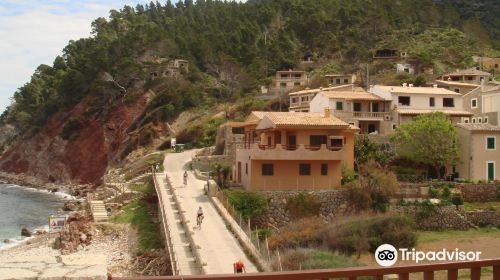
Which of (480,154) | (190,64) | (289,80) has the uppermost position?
(190,64)

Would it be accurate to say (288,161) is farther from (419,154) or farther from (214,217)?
(419,154)

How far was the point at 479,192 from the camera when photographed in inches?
1531

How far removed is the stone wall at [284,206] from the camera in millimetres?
34156

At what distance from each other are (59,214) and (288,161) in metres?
25.1

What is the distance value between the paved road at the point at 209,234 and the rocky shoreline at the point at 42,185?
1169 inches

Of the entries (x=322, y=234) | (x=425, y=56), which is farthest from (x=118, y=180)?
(x=425, y=56)

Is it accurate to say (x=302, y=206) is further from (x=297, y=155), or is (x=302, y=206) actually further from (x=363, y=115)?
(x=363, y=115)

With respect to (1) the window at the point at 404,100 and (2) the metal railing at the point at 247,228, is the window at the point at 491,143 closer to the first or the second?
(1) the window at the point at 404,100

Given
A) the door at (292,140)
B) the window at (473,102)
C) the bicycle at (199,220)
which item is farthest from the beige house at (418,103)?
the bicycle at (199,220)

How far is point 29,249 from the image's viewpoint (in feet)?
114

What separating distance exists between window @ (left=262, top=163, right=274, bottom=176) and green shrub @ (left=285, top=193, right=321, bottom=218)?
2586mm

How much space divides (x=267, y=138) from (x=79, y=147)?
54023mm

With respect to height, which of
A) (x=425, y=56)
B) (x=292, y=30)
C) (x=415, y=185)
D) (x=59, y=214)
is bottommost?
(x=59, y=214)

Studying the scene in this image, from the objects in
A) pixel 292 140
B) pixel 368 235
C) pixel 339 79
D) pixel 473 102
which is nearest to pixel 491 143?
pixel 473 102
